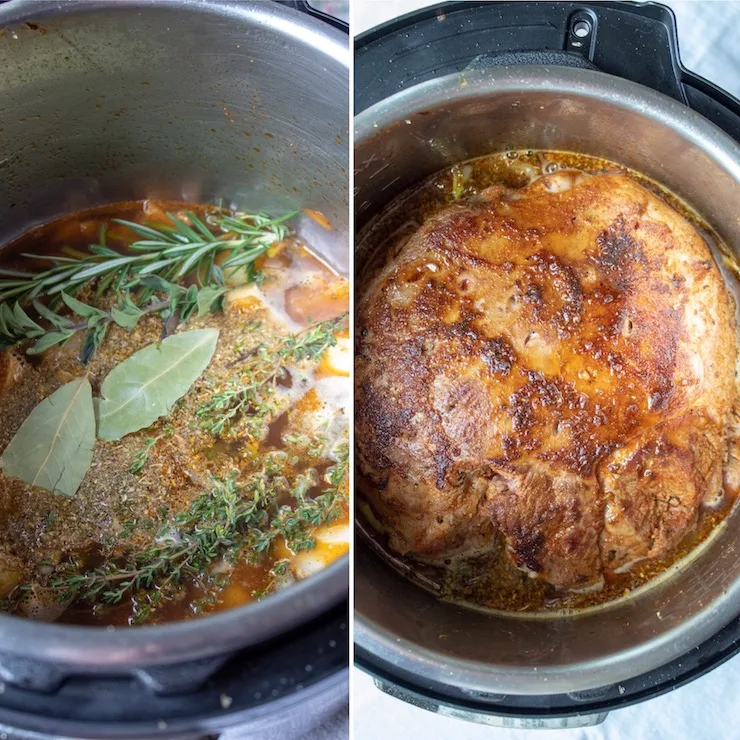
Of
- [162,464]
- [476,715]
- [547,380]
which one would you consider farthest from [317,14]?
[476,715]

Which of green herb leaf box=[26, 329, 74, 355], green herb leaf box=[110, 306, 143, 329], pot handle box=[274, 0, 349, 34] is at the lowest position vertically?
green herb leaf box=[26, 329, 74, 355]

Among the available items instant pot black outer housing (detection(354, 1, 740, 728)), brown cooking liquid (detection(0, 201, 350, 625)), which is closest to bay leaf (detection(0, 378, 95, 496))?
brown cooking liquid (detection(0, 201, 350, 625))

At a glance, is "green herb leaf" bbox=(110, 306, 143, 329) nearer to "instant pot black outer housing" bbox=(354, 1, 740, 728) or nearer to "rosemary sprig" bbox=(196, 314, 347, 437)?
"rosemary sprig" bbox=(196, 314, 347, 437)

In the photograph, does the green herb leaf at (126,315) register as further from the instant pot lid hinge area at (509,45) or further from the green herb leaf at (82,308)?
the instant pot lid hinge area at (509,45)

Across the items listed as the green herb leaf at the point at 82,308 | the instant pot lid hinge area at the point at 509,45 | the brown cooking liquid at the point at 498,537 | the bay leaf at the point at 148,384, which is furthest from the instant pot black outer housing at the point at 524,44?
the green herb leaf at the point at 82,308

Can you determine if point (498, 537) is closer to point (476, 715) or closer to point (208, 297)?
point (476, 715)

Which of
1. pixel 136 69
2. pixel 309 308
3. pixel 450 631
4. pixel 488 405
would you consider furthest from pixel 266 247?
pixel 450 631
